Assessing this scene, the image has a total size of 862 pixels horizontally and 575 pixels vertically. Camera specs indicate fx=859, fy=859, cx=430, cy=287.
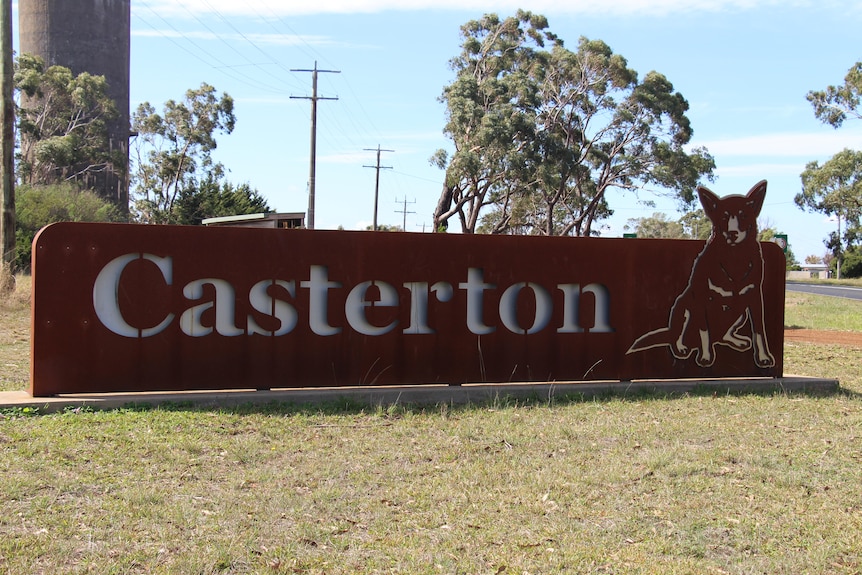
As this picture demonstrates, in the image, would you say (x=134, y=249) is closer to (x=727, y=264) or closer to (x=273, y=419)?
(x=273, y=419)

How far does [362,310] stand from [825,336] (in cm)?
1288

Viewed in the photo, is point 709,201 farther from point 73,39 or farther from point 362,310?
point 73,39

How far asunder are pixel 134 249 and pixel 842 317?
22.7 metres

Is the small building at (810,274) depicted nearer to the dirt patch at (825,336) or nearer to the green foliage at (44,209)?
the green foliage at (44,209)

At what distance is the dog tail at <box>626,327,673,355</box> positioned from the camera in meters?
10.4

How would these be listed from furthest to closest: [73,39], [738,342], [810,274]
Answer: [810,274]
[73,39]
[738,342]

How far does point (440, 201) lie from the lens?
49.4 meters

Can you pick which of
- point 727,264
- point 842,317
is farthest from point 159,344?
point 842,317

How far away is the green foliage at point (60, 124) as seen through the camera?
48469 millimetres

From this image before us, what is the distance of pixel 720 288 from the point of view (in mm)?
10516

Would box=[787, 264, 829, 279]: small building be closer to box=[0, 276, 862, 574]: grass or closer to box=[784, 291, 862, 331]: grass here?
box=[784, 291, 862, 331]: grass

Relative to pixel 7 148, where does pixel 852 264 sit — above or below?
below

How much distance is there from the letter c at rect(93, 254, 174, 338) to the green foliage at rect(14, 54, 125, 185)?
142 feet

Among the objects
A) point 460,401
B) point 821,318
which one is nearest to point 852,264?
point 821,318
